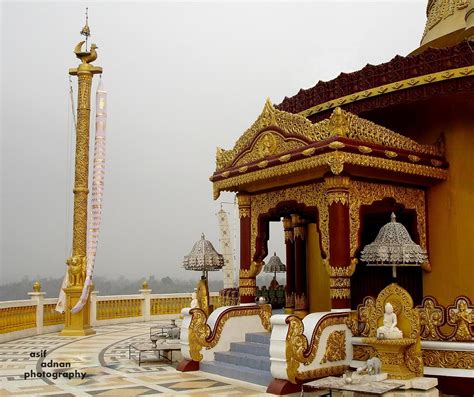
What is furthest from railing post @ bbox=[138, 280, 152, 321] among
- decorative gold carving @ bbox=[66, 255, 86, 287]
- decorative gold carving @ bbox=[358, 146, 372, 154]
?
decorative gold carving @ bbox=[358, 146, 372, 154]

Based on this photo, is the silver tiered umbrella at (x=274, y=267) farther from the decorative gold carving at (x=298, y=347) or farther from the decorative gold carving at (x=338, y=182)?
the decorative gold carving at (x=298, y=347)

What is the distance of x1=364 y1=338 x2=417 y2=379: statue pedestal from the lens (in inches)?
239

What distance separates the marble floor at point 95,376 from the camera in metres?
6.87

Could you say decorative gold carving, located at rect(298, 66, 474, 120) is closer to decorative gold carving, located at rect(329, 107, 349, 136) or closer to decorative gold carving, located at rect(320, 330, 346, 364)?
decorative gold carving, located at rect(329, 107, 349, 136)

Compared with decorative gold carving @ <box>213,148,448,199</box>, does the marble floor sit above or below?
below

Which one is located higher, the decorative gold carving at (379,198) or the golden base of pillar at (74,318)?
the decorative gold carving at (379,198)

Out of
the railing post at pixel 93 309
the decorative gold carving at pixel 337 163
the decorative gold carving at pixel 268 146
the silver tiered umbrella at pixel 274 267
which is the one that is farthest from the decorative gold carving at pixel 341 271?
the railing post at pixel 93 309

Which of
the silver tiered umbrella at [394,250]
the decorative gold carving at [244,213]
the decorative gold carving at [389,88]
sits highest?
the decorative gold carving at [389,88]

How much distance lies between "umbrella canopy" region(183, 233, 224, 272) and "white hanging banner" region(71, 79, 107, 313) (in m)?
3.15

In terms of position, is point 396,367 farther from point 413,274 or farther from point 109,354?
point 109,354

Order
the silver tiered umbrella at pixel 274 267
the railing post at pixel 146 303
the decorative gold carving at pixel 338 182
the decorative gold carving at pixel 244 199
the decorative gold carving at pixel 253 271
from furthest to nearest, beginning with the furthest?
1. the railing post at pixel 146 303
2. the silver tiered umbrella at pixel 274 267
3. the decorative gold carving at pixel 244 199
4. the decorative gold carving at pixel 253 271
5. the decorative gold carving at pixel 338 182

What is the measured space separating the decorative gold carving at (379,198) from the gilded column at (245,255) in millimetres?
2165

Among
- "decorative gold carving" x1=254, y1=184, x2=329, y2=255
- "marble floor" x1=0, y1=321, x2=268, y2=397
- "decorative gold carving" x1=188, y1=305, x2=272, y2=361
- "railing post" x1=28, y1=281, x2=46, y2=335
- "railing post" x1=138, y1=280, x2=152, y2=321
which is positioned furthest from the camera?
"railing post" x1=138, y1=280, x2=152, y2=321

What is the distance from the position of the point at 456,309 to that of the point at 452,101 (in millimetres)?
3078
